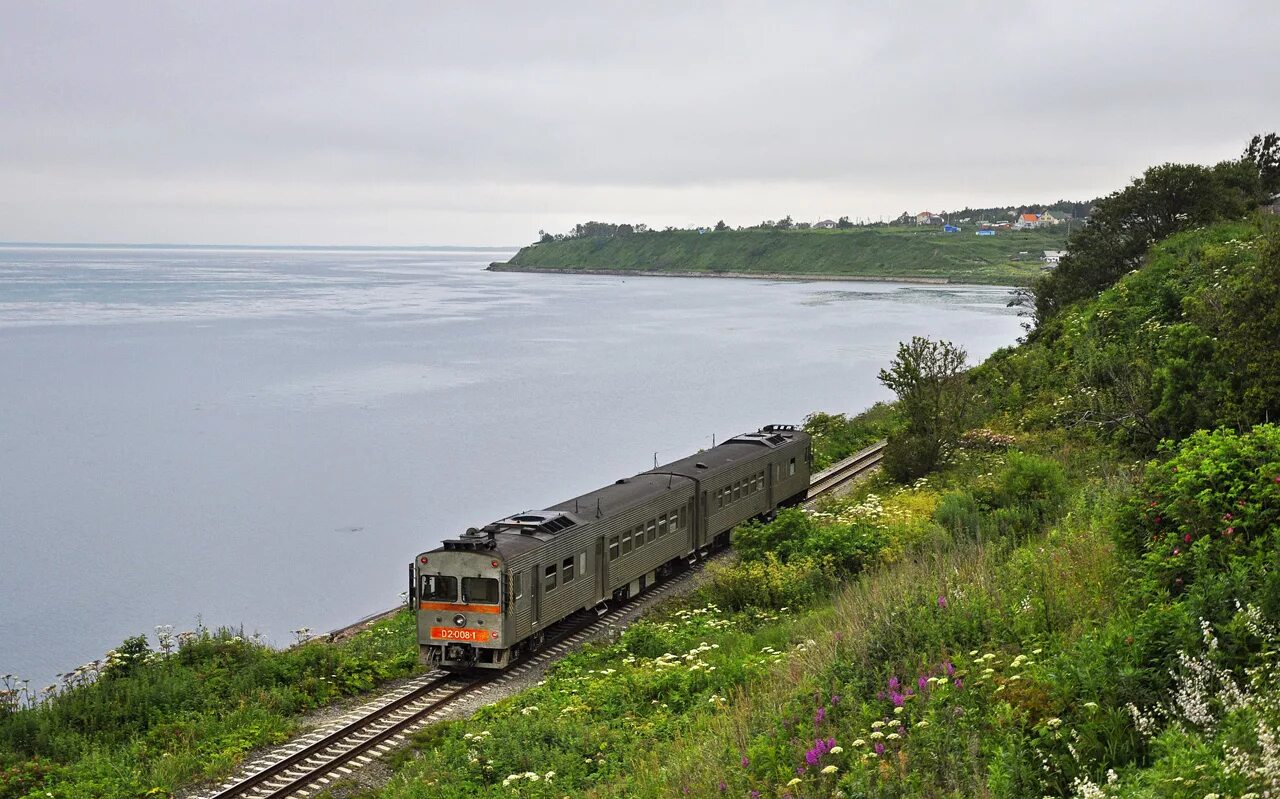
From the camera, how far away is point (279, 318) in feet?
384

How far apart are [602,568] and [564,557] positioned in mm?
1684

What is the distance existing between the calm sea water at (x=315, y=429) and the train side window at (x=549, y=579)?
9.33 m

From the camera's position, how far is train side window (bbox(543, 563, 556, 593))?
1922 cm

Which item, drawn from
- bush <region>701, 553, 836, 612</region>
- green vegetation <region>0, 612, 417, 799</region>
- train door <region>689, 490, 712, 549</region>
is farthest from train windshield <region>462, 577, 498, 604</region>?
train door <region>689, 490, 712, 549</region>

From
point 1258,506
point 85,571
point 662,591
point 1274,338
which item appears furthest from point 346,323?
point 1258,506

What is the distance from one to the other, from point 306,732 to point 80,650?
454 inches

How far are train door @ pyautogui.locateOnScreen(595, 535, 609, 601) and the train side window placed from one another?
63.0 inches

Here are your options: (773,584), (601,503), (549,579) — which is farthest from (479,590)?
(773,584)

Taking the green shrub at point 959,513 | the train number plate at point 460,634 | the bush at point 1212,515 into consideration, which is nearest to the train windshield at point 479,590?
the train number plate at point 460,634

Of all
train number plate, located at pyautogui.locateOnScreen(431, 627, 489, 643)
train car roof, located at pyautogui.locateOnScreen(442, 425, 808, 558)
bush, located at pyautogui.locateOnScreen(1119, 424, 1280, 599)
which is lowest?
train number plate, located at pyautogui.locateOnScreen(431, 627, 489, 643)

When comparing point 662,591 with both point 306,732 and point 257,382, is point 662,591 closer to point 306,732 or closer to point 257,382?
point 306,732

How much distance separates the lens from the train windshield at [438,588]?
60.1 ft

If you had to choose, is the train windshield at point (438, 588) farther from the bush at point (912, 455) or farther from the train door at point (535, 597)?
the bush at point (912, 455)

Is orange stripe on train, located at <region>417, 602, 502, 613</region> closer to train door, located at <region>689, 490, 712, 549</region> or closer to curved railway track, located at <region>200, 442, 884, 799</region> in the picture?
curved railway track, located at <region>200, 442, 884, 799</region>
